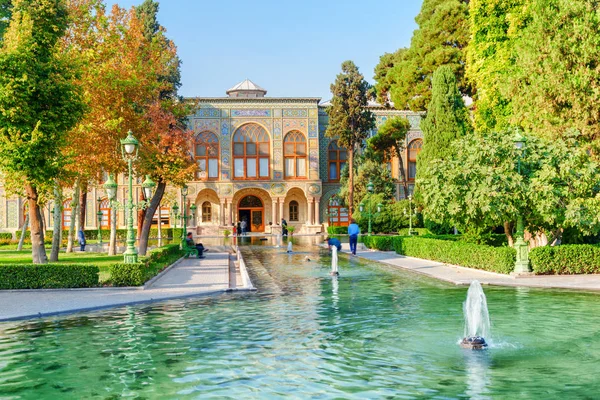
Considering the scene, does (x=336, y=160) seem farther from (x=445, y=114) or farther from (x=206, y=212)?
(x=445, y=114)

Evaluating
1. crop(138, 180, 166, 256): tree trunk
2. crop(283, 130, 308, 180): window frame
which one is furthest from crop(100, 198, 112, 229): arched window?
crop(138, 180, 166, 256): tree trunk

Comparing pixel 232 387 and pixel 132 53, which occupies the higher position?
pixel 132 53

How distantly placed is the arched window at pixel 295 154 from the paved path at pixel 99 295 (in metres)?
34.8

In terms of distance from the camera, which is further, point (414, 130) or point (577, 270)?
point (414, 130)

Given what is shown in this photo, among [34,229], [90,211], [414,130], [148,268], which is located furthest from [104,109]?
[414,130]

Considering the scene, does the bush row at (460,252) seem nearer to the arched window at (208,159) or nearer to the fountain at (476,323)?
the fountain at (476,323)

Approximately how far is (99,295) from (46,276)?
2.04 metres

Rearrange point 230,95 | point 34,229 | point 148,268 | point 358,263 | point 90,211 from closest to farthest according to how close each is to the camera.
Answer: point 148,268
point 34,229
point 358,263
point 90,211
point 230,95

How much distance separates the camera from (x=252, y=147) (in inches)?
2079

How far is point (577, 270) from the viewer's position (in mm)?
17000

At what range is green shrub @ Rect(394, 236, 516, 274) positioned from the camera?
17.4 metres

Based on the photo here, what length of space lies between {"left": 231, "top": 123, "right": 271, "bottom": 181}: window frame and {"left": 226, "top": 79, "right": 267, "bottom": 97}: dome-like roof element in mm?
5219

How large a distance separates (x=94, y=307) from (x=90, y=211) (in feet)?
139

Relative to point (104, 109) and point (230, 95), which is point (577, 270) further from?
point (230, 95)
